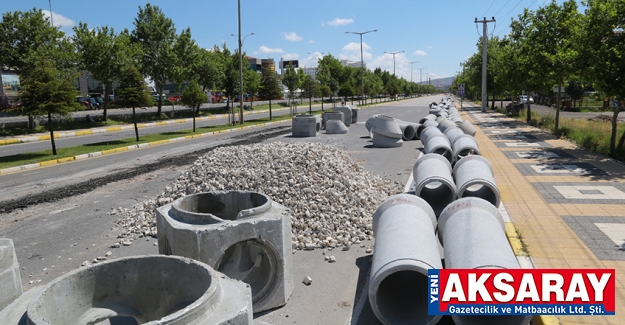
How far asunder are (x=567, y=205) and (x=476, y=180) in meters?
2.67

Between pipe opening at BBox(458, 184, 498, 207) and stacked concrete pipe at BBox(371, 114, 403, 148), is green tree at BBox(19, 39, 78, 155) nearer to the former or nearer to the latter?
stacked concrete pipe at BBox(371, 114, 403, 148)

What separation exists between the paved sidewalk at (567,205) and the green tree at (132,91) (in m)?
16.6

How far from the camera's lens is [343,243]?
26.1ft

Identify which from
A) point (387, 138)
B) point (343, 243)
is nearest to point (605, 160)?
point (387, 138)

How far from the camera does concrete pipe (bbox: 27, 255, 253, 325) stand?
3.76 metres

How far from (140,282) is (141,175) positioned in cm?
1153

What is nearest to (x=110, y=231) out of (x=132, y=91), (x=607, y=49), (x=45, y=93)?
(x=45, y=93)

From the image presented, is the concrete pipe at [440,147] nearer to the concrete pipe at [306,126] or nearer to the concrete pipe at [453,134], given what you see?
the concrete pipe at [453,134]

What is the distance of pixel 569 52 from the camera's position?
19.8m

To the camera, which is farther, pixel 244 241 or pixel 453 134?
pixel 453 134

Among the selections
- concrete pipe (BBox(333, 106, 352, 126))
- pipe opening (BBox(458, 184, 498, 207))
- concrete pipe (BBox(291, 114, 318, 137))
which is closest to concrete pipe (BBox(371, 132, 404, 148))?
concrete pipe (BBox(291, 114, 318, 137))

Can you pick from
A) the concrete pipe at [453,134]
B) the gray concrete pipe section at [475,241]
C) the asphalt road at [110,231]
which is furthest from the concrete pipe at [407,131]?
the gray concrete pipe section at [475,241]

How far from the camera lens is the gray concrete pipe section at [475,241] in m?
4.74

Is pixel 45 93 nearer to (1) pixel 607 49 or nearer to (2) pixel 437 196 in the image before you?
(2) pixel 437 196
